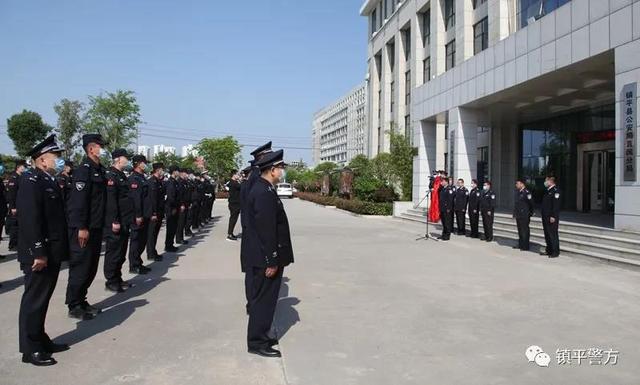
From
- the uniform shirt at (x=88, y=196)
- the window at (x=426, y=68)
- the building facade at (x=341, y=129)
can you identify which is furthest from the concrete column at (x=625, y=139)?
the building facade at (x=341, y=129)

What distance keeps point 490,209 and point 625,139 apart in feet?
12.2

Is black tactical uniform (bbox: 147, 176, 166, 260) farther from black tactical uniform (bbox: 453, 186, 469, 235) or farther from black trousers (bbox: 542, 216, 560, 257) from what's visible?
black tactical uniform (bbox: 453, 186, 469, 235)

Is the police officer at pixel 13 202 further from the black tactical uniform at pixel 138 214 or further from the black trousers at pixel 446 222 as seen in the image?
the black trousers at pixel 446 222

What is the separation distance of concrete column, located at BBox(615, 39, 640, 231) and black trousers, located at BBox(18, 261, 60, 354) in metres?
10.7

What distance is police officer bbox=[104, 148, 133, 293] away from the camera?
21.6 ft

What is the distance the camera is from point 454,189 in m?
15.1

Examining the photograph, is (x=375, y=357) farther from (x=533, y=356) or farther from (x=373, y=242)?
(x=373, y=242)

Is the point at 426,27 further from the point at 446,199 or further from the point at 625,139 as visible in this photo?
the point at 625,139

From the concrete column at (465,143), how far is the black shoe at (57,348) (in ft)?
52.2

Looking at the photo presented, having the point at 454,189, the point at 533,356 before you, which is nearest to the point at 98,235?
the point at 533,356

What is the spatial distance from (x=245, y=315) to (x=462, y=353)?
7.96 ft

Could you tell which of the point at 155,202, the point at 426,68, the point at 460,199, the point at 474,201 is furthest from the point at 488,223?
the point at 426,68

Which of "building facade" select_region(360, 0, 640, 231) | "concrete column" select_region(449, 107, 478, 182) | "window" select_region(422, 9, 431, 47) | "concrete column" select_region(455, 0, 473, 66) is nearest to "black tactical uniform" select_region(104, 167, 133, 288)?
"building facade" select_region(360, 0, 640, 231)

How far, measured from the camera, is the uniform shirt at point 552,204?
10609 millimetres
